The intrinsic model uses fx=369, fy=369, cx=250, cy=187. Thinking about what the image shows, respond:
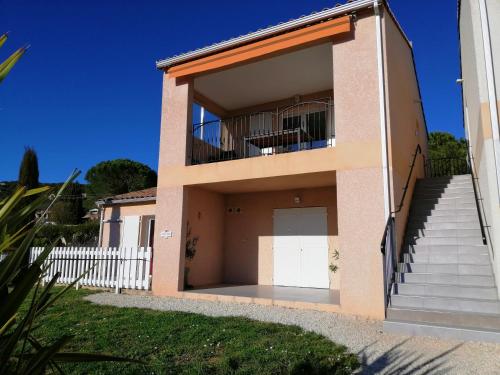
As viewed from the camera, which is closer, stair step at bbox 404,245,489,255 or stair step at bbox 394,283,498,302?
stair step at bbox 394,283,498,302

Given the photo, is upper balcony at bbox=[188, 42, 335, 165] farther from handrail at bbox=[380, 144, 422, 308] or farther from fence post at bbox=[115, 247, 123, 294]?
fence post at bbox=[115, 247, 123, 294]

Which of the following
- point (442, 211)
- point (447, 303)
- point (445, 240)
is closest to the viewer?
point (447, 303)

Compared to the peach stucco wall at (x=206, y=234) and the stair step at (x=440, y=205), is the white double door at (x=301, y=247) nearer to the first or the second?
the peach stucco wall at (x=206, y=234)

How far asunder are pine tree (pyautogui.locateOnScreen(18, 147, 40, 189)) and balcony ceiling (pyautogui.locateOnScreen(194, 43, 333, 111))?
395 inches

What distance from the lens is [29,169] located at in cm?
1823

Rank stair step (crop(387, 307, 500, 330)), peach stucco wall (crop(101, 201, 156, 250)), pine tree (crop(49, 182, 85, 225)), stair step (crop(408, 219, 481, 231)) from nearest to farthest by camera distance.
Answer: stair step (crop(387, 307, 500, 330)) → stair step (crop(408, 219, 481, 231)) → peach stucco wall (crop(101, 201, 156, 250)) → pine tree (crop(49, 182, 85, 225))

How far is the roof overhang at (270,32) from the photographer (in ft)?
31.4

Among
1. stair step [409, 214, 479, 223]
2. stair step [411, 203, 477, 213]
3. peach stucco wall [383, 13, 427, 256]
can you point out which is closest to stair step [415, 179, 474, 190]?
peach stucco wall [383, 13, 427, 256]

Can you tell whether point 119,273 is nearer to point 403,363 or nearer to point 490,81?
point 403,363

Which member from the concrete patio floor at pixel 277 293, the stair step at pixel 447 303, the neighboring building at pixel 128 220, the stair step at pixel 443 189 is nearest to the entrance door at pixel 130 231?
the neighboring building at pixel 128 220

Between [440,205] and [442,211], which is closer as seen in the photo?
[442,211]

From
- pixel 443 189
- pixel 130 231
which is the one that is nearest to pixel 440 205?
pixel 443 189

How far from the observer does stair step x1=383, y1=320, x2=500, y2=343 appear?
637cm

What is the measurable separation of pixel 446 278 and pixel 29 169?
18501 millimetres
